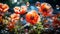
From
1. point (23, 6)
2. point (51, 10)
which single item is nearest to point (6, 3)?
point (23, 6)

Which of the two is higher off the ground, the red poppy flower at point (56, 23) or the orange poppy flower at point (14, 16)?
the orange poppy flower at point (14, 16)

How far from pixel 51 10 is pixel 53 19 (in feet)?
0.24

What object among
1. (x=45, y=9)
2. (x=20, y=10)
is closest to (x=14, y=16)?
(x=20, y=10)

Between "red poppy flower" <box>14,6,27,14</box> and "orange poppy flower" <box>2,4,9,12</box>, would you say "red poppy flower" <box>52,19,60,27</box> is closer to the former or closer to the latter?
"red poppy flower" <box>14,6,27,14</box>

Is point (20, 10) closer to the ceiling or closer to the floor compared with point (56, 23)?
closer to the ceiling

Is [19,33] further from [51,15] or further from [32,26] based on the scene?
[51,15]

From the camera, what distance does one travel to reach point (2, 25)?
130 centimetres

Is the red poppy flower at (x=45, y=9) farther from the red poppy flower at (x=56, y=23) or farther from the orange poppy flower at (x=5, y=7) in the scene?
the orange poppy flower at (x=5, y=7)

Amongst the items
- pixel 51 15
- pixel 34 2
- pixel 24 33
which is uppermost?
pixel 34 2

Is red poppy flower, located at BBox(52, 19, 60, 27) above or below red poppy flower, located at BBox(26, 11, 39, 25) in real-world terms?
below

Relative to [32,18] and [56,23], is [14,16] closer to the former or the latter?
[32,18]

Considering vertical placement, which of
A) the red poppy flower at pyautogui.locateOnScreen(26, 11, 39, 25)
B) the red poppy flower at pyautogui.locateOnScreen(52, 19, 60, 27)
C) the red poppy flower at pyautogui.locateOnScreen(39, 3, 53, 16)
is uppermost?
the red poppy flower at pyautogui.locateOnScreen(39, 3, 53, 16)

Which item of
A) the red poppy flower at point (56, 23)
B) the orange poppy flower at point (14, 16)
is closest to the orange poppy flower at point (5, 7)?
the orange poppy flower at point (14, 16)

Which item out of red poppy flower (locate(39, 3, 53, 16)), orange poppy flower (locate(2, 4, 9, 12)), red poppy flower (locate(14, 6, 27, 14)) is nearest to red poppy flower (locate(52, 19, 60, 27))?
red poppy flower (locate(39, 3, 53, 16))
